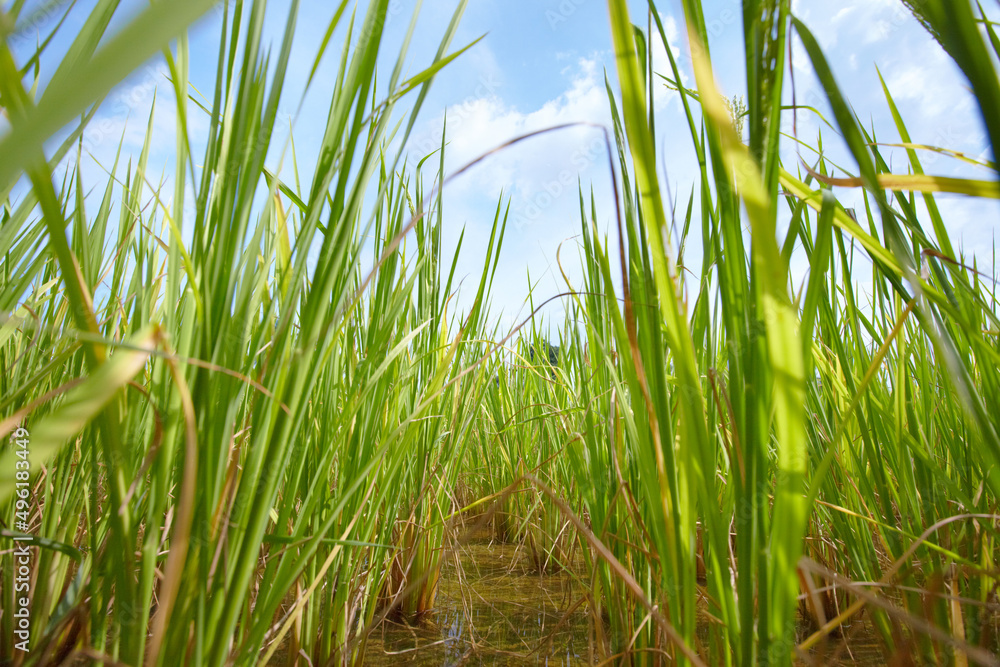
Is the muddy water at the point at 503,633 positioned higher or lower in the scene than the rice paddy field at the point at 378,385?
lower

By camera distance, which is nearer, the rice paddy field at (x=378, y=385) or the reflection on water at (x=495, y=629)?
the rice paddy field at (x=378, y=385)

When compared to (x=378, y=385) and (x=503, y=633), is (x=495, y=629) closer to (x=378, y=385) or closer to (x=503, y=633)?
(x=503, y=633)

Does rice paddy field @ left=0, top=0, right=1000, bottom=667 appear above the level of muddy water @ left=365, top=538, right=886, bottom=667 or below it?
above

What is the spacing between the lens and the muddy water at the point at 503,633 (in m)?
1.12

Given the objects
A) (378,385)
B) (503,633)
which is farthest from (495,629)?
(378,385)

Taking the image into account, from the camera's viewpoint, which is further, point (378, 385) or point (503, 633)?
point (503, 633)

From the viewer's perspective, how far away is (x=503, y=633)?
4.27ft

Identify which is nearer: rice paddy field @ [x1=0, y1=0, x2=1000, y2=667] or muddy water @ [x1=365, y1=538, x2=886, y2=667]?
rice paddy field @ [x1=0, y1=0, x2=1000, y2=667]

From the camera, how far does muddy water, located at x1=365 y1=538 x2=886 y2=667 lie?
112 centimetres

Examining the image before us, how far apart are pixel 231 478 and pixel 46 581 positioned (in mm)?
629

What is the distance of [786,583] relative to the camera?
1.47 ft

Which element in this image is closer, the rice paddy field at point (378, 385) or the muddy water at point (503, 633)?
the rice paddy field at point (378, 385)

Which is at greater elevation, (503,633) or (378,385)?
(378,385)

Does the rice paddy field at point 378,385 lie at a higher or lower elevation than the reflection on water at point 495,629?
higher
